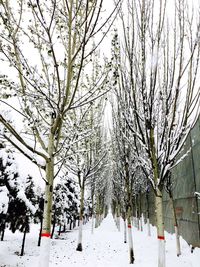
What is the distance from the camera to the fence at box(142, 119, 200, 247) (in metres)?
11.1

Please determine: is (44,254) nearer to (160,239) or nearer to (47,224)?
(47,224)

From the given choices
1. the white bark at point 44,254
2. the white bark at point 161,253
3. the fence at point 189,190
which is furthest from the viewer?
the fence at point 189,190

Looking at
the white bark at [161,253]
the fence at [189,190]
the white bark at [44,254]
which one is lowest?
the white bark at [161,253]

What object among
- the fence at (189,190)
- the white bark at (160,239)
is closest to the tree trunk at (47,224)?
the white bark at (160,239)

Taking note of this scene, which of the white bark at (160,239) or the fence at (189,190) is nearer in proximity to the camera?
the white bark at (160,239)

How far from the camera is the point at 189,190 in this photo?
40.8 ft

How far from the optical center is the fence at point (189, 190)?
11.1 meters

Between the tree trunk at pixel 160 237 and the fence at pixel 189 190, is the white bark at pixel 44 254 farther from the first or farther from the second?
the fence at pixel 189 190

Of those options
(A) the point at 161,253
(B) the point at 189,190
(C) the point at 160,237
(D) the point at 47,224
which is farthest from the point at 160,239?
(B) the point at 189,190

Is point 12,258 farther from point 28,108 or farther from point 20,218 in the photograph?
point 28,108

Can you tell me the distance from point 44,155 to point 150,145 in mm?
2994

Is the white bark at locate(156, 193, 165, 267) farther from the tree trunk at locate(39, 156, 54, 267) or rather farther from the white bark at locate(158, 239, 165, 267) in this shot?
the tree trunk at locate(39, 156, 54, 267)

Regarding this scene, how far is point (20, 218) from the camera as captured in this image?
12156 mm

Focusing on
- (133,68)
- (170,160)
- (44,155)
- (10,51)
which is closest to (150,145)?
(170,160)
